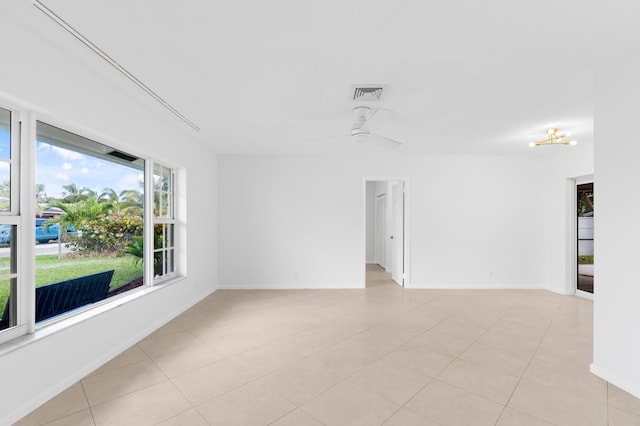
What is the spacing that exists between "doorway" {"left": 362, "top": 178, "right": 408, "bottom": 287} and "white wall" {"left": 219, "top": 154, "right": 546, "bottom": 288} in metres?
0.17

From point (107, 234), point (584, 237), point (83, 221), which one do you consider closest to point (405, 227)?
point (584, 237)

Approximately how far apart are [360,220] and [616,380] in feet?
12.6

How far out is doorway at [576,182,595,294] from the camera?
204 inches

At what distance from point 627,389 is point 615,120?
6.68ft

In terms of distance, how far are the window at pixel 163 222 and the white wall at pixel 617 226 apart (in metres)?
4.52

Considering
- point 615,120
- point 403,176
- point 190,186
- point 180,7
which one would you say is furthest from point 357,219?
point 180,7

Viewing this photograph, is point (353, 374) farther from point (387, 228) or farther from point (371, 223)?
point (371, 223)

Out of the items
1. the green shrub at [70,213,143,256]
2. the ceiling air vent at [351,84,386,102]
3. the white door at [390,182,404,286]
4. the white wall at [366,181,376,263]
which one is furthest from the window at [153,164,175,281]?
the white wall at [366,181,376,263]

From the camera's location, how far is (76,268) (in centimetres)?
272

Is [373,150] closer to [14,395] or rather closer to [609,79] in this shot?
[609,79]

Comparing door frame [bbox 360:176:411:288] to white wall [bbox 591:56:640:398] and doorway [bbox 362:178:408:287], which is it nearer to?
doorway [bbox 362:178:408:287]

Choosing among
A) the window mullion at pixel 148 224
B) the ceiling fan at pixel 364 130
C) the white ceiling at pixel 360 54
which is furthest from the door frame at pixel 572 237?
the window mullion at pixel 148 224

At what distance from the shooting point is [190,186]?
14.6 ft

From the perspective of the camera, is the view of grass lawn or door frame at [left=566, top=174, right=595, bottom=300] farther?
door frame at [left=566, top=174, right=595, bottom=300]
